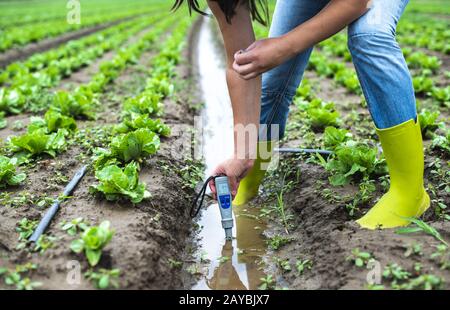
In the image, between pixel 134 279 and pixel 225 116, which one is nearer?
pixel 134 279

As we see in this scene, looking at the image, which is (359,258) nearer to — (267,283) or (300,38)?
(267,283)

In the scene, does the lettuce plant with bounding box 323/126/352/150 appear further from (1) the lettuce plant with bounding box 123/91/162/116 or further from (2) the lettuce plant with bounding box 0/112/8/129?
(2) the lettuce plant with bounding box 0/112/8/129

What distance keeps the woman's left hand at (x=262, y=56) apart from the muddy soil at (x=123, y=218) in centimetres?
92

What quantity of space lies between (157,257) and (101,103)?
344 centimetres

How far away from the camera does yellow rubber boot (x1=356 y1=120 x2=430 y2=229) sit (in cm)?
218

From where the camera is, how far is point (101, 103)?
17.5 feet

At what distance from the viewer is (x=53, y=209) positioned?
249 cm

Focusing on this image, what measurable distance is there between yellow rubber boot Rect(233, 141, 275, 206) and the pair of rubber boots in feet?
2.58

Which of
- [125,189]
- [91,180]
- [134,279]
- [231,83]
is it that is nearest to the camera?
[134,279]

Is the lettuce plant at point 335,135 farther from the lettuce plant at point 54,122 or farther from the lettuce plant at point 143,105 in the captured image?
the lettuce plant at point 54,122

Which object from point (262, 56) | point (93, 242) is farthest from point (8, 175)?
point (262, 56)
